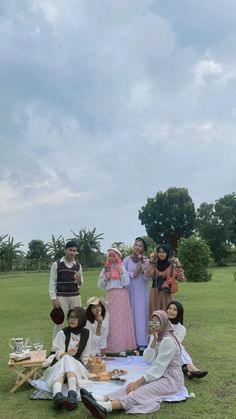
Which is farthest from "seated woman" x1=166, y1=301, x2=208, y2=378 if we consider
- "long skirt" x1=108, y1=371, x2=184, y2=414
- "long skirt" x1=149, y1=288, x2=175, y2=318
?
"long skirt" x1=149, y1=288, x2=175, y2=318

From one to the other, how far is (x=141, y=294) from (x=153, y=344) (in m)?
1.71

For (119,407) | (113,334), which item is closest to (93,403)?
(119,407)

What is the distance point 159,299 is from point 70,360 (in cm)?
208

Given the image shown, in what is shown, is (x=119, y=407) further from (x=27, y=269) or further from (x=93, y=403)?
(x=27, y=269)

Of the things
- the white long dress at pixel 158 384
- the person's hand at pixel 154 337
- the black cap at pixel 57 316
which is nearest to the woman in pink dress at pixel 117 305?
the black cap at pixel 57 316

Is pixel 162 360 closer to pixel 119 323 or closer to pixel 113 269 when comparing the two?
pixel 119 323

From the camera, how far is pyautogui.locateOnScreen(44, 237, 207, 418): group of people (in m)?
4.46

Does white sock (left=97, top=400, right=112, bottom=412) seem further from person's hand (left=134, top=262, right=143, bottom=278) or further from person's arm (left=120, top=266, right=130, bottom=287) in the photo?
person's hand (left=134, top=262, right=143, bottom=278)

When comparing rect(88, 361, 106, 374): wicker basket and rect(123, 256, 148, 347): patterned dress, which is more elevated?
rect(123, 256, 148, 347): patterned dress

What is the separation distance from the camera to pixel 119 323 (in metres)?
6.32

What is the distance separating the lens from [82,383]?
15.2 ft

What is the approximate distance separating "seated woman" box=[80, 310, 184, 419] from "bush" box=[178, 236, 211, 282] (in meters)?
17.8

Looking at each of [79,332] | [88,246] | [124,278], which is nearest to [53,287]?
[124,278]

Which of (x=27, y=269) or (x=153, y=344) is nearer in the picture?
(x=153, y=344)
